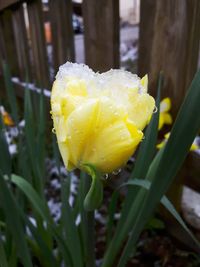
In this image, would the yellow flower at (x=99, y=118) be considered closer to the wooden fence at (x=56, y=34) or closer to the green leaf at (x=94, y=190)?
the green leaf at (x=94, y=190)

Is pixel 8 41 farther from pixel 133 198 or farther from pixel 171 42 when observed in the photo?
pixel 133 198

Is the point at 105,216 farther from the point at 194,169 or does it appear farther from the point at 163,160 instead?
the point at 163,160

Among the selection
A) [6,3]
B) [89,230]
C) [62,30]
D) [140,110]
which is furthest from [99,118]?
[6,3]

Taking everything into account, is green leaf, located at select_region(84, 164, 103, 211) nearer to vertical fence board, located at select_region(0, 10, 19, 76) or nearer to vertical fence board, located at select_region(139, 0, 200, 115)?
vertical fence board, located at select_region(139, 0, 200, 115)

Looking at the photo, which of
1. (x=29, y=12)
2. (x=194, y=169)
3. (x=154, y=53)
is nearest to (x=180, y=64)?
(x=154, y=53)

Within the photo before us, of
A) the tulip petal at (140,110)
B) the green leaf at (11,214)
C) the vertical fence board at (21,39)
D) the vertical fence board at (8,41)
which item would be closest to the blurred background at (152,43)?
the vertical fence board at (21,39)

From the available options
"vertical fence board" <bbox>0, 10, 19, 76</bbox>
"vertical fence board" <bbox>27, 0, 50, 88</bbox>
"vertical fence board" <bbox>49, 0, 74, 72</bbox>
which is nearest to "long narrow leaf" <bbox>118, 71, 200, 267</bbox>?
"vertical fence board" <bbox>49, 0, 74, 72</bbox>
